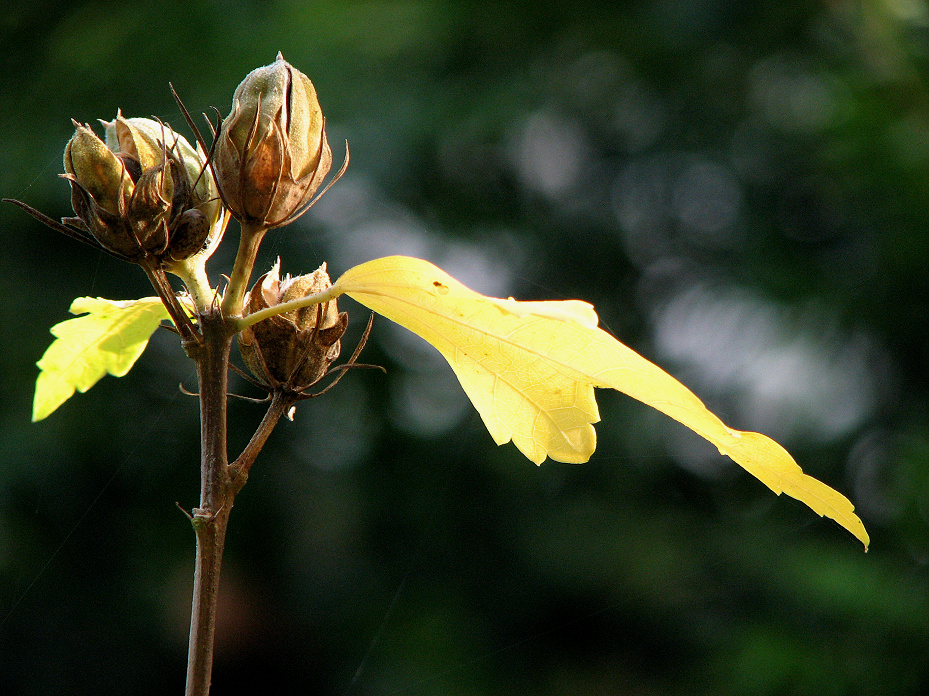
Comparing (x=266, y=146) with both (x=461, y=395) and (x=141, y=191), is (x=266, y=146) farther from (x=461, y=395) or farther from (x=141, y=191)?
(x=461, y=395)

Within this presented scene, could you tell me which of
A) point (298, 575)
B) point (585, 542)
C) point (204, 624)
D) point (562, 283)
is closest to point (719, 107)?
point (562, 283)

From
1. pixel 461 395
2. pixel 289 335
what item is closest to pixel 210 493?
pixel 289 335

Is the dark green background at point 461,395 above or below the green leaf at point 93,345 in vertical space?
below

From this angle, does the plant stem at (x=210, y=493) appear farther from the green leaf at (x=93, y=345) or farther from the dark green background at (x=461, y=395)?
the dark green background at (x=461, y=395)

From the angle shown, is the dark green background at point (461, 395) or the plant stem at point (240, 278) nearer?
the plant stem at point (240, 278)

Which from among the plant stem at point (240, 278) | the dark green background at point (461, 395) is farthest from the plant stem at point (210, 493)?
the dark green background at point (461, 395)

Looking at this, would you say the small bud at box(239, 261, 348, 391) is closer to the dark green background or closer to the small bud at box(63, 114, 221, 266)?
the small bud at box(63, 114, 221, 266)
